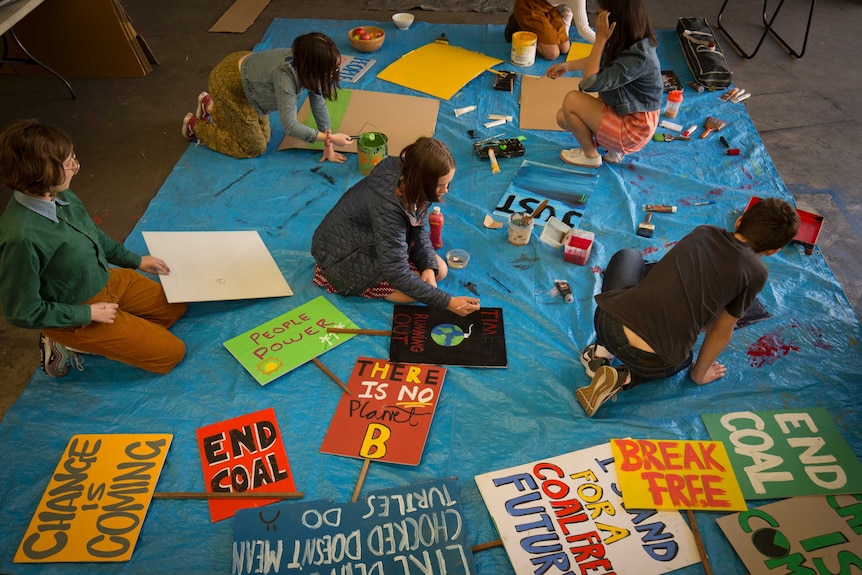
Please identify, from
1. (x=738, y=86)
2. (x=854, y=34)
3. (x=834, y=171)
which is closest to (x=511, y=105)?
(x=738, y=86)

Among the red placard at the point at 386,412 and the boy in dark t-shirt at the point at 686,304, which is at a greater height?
the boy in dark t-shirt at the point at 686,304

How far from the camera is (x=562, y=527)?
1.88 metres

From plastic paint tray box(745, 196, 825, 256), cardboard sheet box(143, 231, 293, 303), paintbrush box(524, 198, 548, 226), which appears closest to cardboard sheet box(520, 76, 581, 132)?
paintbrush box(524, 198, 548, 226)

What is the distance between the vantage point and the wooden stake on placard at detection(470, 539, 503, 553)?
1841 millimetres

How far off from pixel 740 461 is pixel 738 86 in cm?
298

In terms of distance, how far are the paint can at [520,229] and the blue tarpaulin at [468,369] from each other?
6 cm

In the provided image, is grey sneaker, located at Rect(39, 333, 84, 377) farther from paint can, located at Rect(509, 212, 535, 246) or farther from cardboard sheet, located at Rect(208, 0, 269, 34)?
cardboard sheet, located at Rect(208, 0, 269, 34)

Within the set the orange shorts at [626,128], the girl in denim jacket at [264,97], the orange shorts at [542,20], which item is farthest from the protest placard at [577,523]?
the orange shorts at [542,20]

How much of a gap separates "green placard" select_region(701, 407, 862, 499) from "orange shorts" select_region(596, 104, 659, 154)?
1.55 metres

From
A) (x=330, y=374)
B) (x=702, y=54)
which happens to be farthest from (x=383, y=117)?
(x=702, y=54)

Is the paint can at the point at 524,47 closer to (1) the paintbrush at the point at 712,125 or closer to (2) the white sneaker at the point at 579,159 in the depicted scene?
(2) the white sneaker at the point at 579,159

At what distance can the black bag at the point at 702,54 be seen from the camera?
385 centimetres

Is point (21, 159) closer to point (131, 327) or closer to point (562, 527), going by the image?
point (131, 327)

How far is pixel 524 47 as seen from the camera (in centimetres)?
395
